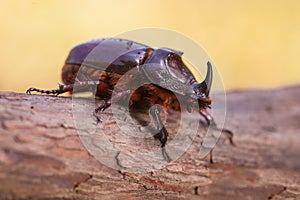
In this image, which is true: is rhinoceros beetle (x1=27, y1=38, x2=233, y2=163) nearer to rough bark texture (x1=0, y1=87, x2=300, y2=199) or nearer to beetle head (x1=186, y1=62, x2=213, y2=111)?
beetle head (x1=186, y1=62, x2=213, y2=111)

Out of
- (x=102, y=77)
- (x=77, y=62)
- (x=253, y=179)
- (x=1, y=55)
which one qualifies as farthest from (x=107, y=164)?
(x=1, y=55)

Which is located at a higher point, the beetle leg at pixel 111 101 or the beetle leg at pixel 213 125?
the beetle leg at pixel 111 101

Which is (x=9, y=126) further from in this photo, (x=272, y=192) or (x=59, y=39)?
(x=59, y=39)

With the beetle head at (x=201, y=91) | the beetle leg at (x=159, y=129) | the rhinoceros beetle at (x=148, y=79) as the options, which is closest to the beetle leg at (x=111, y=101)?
the rhinoceros beetle at (x=148, y=79)

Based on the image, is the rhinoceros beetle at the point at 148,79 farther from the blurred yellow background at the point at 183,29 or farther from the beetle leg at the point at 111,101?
the blurred yellow background at the point at 183,29

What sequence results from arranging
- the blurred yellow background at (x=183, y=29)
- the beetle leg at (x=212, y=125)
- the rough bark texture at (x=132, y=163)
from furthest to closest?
the blurred yellow background at (x=183, y=29) → the beetle leg at (x=212, y=125) → the rough bark texture at (x=132, y=163)

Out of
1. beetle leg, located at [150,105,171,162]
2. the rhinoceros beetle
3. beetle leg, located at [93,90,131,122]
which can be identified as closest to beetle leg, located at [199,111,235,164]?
the rhinoceros beetle
